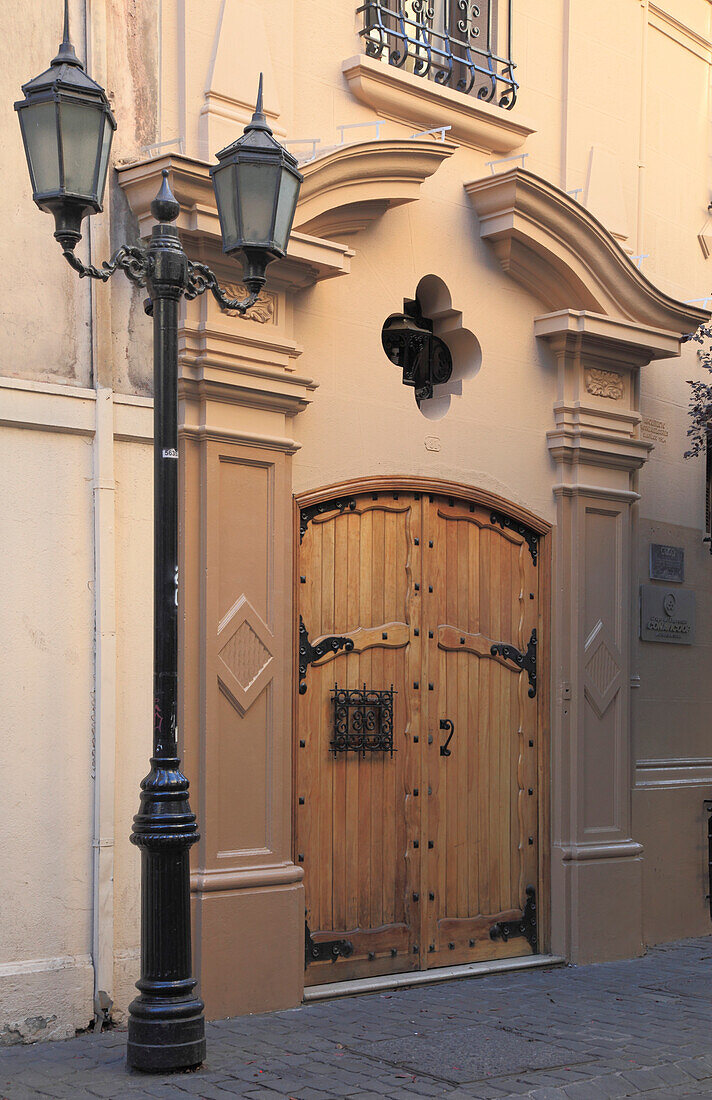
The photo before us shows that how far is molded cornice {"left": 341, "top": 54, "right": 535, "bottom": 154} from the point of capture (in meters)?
8.12

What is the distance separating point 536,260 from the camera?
29.4 feet

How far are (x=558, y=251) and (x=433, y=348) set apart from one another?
1030 millimetres

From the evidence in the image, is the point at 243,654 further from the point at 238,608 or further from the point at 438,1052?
the point at 438,1052

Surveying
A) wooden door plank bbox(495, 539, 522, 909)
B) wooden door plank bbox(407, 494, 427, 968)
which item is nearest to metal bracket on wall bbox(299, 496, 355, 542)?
wooden door plank bbox(407, 494, 427, 968)

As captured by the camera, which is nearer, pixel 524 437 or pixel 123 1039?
pixel 123 1039

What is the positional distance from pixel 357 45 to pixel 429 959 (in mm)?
5523

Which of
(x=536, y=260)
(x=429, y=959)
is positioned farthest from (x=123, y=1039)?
(x=536, y=260)

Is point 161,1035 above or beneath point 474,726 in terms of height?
beneath

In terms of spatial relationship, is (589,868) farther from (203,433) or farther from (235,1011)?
(203,433)

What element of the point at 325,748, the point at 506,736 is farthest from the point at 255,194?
the point at 506,736

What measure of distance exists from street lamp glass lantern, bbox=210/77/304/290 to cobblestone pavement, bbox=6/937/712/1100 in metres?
3.37

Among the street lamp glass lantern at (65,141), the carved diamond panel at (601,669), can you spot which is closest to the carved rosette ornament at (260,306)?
the street lamp glass lantern at (65,141)

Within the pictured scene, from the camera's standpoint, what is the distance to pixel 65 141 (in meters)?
5.35

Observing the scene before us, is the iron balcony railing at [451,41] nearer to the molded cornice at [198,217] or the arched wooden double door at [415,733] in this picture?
the molded cornice at [198,217]
